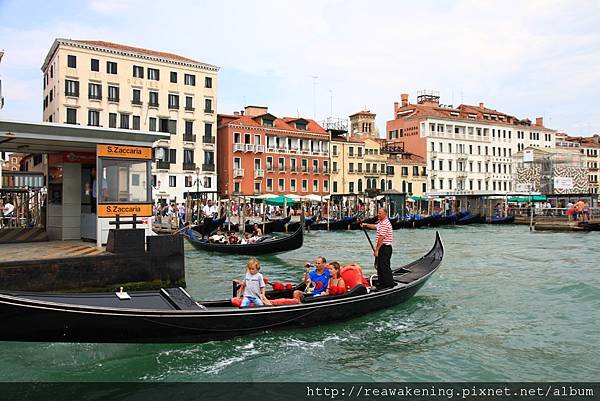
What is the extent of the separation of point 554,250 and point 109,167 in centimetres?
1450

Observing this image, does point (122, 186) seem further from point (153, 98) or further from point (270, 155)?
point (270, 155)

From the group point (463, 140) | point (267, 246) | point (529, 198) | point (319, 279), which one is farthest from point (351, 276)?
point (463, 140)

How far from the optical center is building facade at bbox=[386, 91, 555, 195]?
47250 millimetres

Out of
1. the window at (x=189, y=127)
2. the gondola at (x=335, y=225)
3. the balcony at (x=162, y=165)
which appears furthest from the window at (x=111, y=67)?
the gondola at (x=335, y=225)

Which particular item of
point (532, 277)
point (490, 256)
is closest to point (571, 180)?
point (490, 256)

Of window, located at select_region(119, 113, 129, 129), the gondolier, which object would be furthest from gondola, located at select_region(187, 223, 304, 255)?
window, located at select_region(119, 113, 129, 129)

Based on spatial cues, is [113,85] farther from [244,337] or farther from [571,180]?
[571,180]

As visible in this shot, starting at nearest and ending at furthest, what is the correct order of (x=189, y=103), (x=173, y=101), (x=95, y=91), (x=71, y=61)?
1. (x=71, y=61)
2. (x=95, y=91)
3. (x=173, y=101)
4. (x=189, y=103)

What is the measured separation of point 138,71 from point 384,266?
28648mm

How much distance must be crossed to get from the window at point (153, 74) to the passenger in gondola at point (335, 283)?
1137 inches

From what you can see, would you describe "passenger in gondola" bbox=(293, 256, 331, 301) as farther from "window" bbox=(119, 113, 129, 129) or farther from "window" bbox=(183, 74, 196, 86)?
"window" bbox=(183, 74, 196, 86)

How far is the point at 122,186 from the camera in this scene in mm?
8992

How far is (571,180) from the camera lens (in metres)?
39.8

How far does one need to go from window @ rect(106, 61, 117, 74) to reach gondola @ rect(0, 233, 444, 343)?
2799 cm
